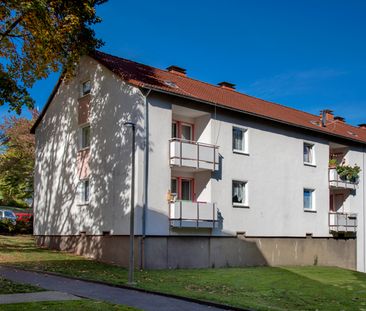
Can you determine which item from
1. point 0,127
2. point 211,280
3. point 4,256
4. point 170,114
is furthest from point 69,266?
point 0,127

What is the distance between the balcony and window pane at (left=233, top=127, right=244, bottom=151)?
403 centimetres

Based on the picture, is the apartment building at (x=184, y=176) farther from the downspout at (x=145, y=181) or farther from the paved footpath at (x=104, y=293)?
the paved footpath at (x=104, y=293)

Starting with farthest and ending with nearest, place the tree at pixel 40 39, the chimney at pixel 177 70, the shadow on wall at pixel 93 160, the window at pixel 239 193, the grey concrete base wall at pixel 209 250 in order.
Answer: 1. the chimney at pixel 177 70
2. the window at pixel 239 193
3. the shadow on wall at pixel 93 160
4. the grey concrete base wall at pixel 209 250
5. the tree at pixel 40 39

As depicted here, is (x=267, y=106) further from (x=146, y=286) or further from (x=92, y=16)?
(x=146, y=286)

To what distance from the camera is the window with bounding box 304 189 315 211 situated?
31.2 m

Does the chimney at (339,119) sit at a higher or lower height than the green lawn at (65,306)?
higher

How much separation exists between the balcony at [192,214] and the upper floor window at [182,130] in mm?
4050

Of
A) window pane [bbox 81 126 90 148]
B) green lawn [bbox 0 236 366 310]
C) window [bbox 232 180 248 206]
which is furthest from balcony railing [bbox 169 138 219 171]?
window pane [bbox 81 126 90 148]

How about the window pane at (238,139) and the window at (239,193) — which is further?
the window pane at (238,139)

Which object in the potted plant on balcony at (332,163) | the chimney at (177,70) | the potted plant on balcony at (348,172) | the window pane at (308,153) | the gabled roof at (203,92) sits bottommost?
the potted plant on balcony at (348,172)

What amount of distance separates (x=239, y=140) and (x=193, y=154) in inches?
160

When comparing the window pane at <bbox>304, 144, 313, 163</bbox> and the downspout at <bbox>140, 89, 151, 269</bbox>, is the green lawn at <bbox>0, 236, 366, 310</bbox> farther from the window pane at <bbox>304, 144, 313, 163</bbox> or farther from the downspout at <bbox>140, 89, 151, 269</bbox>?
the window pane at <bbox>304, 144, 313, 163</bbox>

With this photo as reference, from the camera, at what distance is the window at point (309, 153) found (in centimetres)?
3188

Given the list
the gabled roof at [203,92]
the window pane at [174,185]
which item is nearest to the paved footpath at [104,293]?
the window pane at [174,185]
